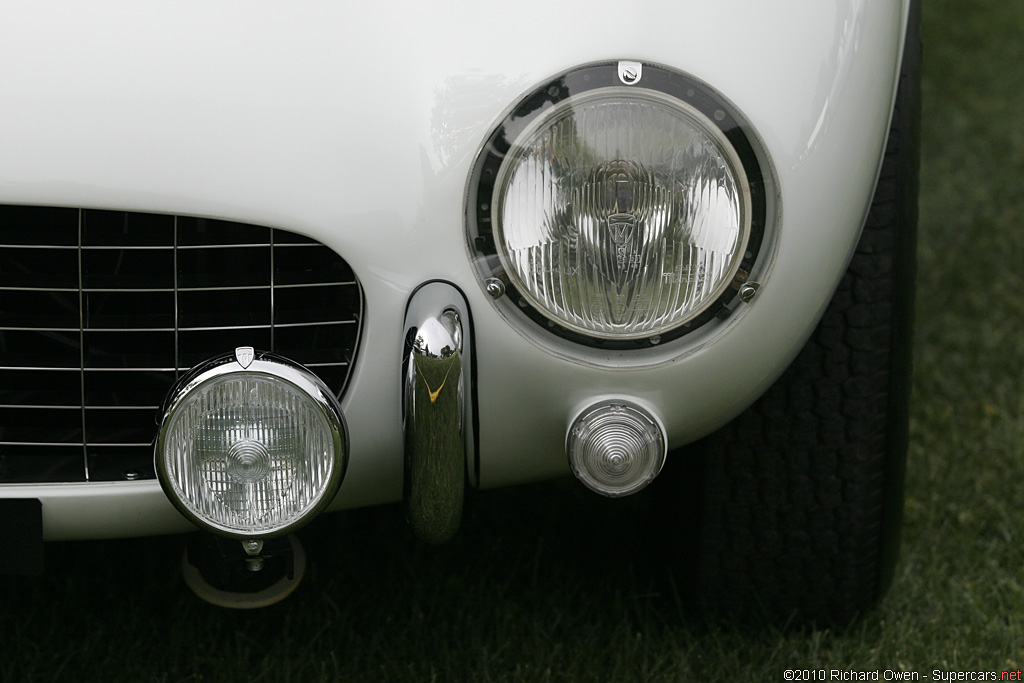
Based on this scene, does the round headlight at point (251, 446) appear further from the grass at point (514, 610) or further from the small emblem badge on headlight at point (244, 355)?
the grass at point (514, 610)

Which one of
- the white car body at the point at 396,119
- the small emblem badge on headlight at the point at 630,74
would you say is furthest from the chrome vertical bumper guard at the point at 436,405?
the small emblem badge on headlight at the point at 630,74

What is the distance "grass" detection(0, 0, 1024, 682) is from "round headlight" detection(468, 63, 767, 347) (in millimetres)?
329

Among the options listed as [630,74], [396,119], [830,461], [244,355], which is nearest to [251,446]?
[244,355]

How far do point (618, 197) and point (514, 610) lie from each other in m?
0.91

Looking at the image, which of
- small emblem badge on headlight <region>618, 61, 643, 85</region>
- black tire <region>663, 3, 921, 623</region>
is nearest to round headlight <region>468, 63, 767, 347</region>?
small emblem badge on headlight <region>618, 61, 643, 85</region>

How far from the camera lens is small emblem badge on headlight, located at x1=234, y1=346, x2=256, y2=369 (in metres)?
1.18

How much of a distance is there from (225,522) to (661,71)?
0.73 metres

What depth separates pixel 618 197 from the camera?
1.20 m

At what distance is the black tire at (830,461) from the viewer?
1.53m

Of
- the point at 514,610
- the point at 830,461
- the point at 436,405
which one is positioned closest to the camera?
the point at 436,405

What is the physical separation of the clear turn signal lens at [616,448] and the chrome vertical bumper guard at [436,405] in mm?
139

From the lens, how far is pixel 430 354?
117 centimetres

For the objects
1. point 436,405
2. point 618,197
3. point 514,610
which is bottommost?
point 514,610

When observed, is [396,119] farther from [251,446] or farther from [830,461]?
[830,461]
